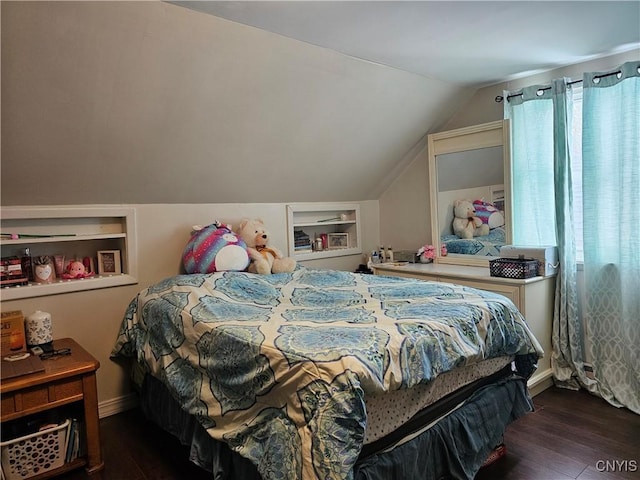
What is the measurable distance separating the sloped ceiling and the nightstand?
998 millimetres

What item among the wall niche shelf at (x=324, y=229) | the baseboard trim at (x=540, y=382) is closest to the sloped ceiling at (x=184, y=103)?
the wall niche shelf at (x=324, y=229)

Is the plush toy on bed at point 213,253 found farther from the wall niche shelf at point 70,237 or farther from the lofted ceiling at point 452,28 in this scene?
the lofted ceiling at point 452,28

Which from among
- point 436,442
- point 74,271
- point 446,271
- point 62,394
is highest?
point 74,271

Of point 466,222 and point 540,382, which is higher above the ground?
point 466,222

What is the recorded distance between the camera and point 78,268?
268 cm

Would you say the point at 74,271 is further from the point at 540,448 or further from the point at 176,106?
the point at 540,448

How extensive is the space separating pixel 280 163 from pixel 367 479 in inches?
91.0

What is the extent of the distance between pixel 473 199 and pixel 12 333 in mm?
3254

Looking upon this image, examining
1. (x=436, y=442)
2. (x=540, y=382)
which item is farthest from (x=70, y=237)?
(x=540, y=382)

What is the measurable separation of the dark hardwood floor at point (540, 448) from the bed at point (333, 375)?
0.18 m

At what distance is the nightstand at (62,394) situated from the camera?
77.2 inches

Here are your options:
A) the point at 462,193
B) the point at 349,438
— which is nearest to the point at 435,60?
the point at 462,193

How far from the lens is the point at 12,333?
7.40ft

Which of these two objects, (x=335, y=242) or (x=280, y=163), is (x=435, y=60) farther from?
(x=335, y=242)
